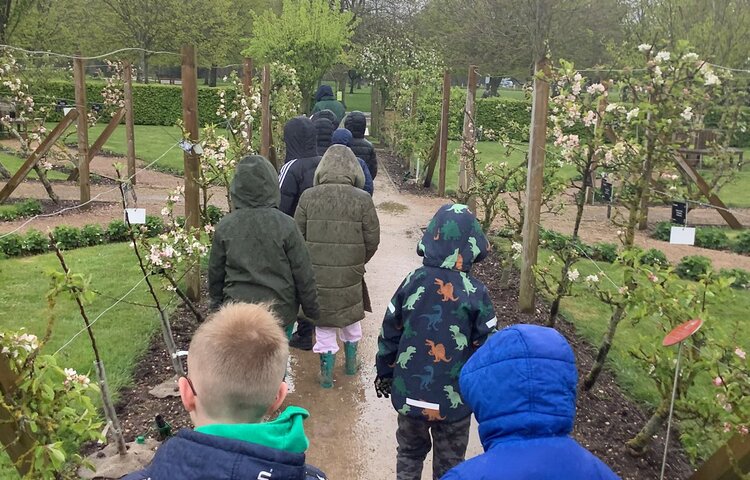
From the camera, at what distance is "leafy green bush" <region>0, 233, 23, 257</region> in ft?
26.0

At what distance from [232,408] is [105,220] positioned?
942 centimetres

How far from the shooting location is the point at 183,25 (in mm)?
30812

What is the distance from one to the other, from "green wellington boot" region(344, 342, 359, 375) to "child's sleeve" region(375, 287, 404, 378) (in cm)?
168

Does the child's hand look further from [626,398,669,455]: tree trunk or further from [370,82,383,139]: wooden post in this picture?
[370,82,383,139]: wooden post

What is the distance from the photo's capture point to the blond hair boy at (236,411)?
149 centimetres

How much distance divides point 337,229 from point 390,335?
1.49 meters

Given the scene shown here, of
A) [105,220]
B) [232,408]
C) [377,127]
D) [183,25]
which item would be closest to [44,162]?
[105,220]

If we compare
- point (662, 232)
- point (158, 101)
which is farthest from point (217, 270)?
point (158, 101)

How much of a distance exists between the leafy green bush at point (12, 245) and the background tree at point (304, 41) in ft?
34.7

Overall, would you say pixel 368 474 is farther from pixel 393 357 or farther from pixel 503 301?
pixel 503 301

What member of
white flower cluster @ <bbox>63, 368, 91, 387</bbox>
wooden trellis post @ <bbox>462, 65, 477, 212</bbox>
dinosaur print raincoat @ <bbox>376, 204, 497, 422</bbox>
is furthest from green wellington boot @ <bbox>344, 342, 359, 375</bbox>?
wooden trellis post @ <bbox>462, 65, 477, 212</bbox>

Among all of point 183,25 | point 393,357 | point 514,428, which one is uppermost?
point 183,25

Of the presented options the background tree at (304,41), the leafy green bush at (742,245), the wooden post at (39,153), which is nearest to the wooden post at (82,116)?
the wooden post at (39,153)

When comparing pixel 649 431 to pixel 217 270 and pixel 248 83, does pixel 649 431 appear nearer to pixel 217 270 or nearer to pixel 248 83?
pixel 217 270
